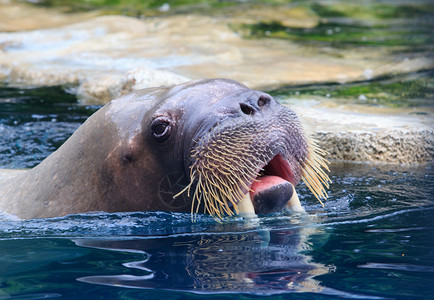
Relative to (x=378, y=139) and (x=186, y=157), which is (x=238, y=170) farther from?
(x=378, y=139)

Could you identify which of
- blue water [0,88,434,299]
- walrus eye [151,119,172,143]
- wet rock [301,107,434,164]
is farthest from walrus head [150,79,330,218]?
wet rock [301,107,434,164]

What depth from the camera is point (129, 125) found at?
14.1 ft

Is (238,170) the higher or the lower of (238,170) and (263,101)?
the lower

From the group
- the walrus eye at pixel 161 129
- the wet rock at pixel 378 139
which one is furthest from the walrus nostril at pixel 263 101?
the wet rock at pixel 378 139

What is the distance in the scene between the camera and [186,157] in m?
4.12

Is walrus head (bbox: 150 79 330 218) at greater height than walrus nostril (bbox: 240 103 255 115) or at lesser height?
lesser

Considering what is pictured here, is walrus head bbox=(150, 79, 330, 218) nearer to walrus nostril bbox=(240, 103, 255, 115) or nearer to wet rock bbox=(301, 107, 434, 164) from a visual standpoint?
walrus nostril bbox=(240, 103, 255, 115)

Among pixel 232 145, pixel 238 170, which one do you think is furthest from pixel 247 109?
pixel 238 170

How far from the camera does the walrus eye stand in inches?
164

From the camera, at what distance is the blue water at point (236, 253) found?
3057 millimetres

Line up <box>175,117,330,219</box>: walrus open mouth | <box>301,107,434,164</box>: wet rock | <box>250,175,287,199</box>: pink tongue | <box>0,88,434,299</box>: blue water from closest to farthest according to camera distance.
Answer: <box>0,88,434,299</box>: blue water
<box>175,117,330,219</box>: walrus open mouth
<box>250,175,287,199</box>: pink tongue
<box>301,107,434,164</box>: wet rock

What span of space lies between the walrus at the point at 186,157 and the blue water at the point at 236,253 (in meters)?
0.15

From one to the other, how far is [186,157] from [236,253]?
2.64ft

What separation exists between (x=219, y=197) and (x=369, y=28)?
14.3 m
